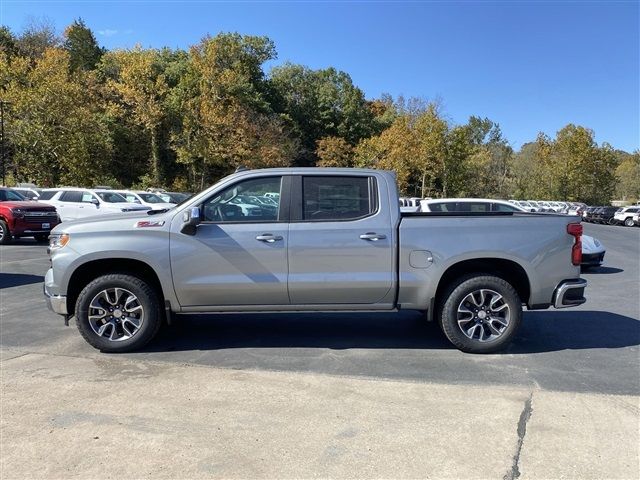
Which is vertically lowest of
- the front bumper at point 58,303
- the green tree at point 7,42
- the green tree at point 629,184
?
the front bumper at point 58,303

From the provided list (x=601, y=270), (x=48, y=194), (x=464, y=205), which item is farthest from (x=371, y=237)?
(x=48, y=194)

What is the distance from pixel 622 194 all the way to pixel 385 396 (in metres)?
91.7

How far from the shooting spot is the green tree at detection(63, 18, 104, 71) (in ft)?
194

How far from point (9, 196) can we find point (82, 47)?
5081cm

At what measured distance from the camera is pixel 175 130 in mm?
47094

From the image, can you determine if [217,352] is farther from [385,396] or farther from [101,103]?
[101,103]

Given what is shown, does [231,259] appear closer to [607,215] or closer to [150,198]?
[150,198]

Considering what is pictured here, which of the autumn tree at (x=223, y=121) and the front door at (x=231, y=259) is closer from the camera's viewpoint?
the front door at (x=231, y=259)

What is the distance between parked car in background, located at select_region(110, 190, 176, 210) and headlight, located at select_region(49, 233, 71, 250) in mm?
16942

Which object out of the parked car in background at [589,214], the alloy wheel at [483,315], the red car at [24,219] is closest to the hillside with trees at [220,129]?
the parked car in background at [589,214]

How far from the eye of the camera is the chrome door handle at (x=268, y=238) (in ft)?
17.4

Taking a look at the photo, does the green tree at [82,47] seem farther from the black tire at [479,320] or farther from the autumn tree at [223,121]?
the black tire at [479,320]

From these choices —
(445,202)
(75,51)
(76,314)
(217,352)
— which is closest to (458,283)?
(217,352)

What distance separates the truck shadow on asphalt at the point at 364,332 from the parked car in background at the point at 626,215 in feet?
138
